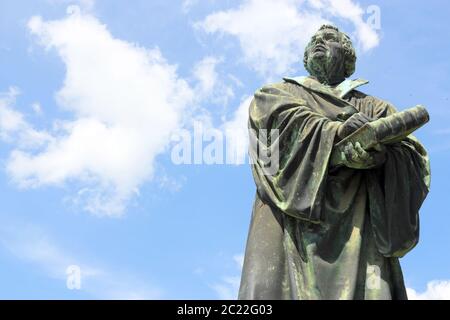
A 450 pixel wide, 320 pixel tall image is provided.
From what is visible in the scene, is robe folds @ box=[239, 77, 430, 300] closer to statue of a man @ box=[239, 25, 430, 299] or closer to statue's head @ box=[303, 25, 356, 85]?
statue of a man @ box=[239, 25, 430, 299]

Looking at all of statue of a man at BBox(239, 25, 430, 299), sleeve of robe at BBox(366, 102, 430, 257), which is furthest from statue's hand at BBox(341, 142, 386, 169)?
sleeve of robe at BBox(366, 102, 430, 257)

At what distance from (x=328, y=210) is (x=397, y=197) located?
2.50 feet

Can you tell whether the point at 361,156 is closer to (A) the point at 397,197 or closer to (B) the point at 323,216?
(A) the point at 397,197

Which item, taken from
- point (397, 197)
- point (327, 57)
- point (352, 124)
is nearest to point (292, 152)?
point (352, 124)

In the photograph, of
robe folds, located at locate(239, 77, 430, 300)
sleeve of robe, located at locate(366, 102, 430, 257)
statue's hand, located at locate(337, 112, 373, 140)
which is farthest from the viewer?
statue's hand, located at locate(337, 112, 373, 140)

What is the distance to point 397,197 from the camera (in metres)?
11.3

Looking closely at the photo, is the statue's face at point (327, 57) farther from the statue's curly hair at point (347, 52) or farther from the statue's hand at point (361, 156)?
the statue's hand at point (361, 156)

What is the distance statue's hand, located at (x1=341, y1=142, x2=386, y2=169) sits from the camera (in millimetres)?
11188

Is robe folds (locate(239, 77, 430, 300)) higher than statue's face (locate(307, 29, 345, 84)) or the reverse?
the reverse

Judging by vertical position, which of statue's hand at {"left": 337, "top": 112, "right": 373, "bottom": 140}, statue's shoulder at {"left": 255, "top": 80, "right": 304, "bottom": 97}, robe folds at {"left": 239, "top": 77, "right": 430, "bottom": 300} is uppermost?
statue's shoulder at {"left": 255, "top": 80, "right": 304, "bottom": 97}

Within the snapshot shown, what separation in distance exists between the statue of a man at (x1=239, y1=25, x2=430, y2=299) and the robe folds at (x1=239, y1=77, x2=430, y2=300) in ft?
0.04
